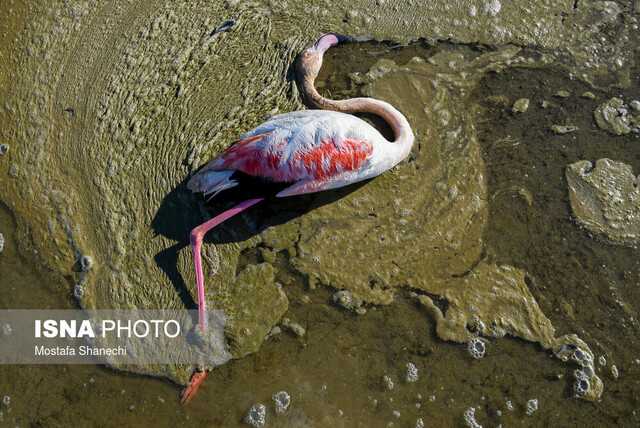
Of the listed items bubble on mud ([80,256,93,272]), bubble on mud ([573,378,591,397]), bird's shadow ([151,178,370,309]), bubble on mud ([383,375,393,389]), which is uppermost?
bird's shadow ([151,178,370,309])

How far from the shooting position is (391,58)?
324cm

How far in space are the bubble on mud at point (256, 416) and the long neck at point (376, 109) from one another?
184 cm

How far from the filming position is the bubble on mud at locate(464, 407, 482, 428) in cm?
264

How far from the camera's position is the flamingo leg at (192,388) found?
8.75ft

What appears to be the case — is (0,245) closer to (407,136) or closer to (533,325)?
(407,136)

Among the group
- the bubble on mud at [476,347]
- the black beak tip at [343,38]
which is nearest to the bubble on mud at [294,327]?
the bubble on mud at [476,347]

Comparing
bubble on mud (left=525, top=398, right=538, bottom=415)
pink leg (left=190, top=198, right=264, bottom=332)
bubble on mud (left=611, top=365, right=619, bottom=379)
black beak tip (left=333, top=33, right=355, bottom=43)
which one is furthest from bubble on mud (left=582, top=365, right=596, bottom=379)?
black beak tip (left=333, top=33, right=355, bottom=43)

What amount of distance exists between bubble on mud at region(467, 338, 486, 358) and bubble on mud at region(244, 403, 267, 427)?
4.52ft

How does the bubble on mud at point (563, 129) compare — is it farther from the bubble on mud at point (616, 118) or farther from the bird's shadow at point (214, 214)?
the bird's shadow at point (214, 214)

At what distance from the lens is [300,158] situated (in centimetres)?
248

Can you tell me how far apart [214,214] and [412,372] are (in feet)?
5.52

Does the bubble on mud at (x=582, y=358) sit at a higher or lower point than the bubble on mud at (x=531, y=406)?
higher

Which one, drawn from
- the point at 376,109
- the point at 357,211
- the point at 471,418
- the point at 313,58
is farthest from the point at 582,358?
the point at 313,58

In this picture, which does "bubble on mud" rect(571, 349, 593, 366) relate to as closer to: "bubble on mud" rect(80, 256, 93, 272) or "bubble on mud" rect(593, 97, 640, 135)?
"bubble on mud" rect(593, 97, 640, 135)
